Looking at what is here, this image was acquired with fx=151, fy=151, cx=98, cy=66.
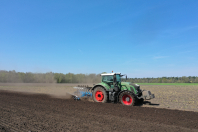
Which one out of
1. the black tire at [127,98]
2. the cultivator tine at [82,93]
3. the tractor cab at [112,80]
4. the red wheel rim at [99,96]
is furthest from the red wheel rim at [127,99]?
the cultivator tine at [82,93]

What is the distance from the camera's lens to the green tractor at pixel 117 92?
10072 millimetres

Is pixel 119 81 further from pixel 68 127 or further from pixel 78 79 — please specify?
pixel 78 79

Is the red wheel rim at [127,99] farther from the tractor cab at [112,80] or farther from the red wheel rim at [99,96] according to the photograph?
the red wheel rim at [99,96]

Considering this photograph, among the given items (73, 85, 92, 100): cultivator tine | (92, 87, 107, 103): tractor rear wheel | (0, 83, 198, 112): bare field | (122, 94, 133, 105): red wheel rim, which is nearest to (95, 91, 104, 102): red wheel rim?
(92, 87, 107, 103): tractor rear wheel

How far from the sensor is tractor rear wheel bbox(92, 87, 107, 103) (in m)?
11.0

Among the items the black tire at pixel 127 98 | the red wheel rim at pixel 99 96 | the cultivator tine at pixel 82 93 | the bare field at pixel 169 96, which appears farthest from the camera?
the cultivator tine at pixel 82 93

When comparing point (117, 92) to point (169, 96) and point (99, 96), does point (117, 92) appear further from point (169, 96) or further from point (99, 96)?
point (169, 96)

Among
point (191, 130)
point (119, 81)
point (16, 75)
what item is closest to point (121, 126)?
point (191, 130)

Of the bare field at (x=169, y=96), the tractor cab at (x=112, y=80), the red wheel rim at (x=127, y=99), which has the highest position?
the tractor cab at (x=112, y=80)

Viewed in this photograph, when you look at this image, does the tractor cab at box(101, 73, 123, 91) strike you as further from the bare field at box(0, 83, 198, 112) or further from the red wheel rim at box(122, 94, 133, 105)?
the bare field at box(0, 83, 198, 112)

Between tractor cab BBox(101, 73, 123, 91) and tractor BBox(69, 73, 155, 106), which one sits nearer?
tractor BBox(69, 73, 155, 106)

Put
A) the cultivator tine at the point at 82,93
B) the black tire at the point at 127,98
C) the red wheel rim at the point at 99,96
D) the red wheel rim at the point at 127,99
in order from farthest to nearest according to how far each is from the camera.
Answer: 1. the cultivator tine at the point at 82,93
2. the red wheel rim at the point at 99,96
3. the red wheel rim at the point at 127,99
4. the black tire at the point at 127,98

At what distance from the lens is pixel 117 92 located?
35.3 ft

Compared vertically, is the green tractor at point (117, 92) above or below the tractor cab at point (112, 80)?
below
